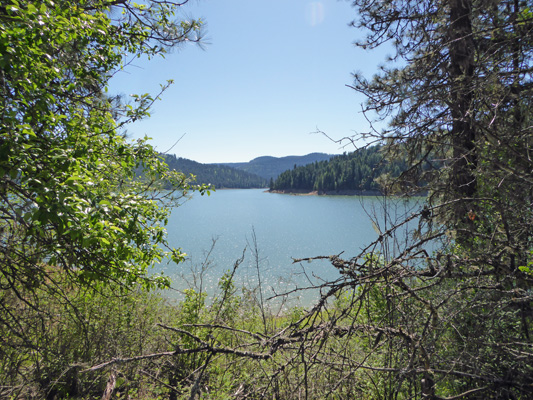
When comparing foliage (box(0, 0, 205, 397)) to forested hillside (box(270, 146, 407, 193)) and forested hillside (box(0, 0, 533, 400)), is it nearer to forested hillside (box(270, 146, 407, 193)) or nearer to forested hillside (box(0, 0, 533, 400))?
forested hillside (box(0, 0, 533, 400))

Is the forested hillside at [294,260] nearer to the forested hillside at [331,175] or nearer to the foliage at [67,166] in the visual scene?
the foliage at [67,166]

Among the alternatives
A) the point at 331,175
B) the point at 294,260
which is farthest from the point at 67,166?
the point at 331,175

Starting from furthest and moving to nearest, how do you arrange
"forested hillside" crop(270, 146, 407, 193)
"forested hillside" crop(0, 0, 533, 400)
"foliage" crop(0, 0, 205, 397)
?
"forested hillside" crop(270, 146, 407, 193)
"foliage" crop(0, 0, 205, 397)
"forested hillside" crop(0, 0, 533, 400)

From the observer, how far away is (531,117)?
8.18ft

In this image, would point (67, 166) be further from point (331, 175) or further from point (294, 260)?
point (331, 175)

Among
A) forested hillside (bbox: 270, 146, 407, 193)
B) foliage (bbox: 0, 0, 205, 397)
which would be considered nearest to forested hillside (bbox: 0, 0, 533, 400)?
foliage (bbox: 0, 0, 205, 397)

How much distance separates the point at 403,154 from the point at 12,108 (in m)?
6.94

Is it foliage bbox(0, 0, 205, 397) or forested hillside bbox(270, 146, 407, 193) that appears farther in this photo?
forested hillside bbox(270, 146, 407, 193)

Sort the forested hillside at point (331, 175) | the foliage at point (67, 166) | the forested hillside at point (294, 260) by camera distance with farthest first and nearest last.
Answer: the forested hillside at point (331, 175) < the foliage at point (67, 166) < the forested hillside at point (294, 260)

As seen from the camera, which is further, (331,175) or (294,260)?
(331,175)

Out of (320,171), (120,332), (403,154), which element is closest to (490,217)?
(403,154)

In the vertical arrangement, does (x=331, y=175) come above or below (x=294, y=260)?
above

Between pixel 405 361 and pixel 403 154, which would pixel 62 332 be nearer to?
pixel 405 361

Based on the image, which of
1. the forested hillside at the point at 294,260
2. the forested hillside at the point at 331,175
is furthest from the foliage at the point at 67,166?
the forested hillside at the point at 331,175
